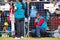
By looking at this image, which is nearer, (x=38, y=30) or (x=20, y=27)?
(x=38, y=30)

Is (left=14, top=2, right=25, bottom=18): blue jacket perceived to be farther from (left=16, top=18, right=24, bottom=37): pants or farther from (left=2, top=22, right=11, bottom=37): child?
(left=2, top=22, right=11, bottom=37): child

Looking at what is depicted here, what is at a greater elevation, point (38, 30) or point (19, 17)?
point (19, 17)

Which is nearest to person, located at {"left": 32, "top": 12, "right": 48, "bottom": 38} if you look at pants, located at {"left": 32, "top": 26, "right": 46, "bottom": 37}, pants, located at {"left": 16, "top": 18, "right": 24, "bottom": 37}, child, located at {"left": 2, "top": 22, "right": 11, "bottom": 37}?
pants, located at {"left": 32, "top": 26, "right": 46, "bottom": 37}

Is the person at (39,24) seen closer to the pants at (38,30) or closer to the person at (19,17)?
the pants at (38,30)

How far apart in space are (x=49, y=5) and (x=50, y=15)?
48 centimetres

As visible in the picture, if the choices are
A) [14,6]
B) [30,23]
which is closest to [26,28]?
[30,23]

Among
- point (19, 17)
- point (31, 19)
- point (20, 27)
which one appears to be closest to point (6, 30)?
point (20, 27)

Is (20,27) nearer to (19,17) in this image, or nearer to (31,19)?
(19,17)

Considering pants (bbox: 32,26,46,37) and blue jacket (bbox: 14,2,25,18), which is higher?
blue jacket (bbox: 14,2,25,18)

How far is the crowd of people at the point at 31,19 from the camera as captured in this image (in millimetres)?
14289

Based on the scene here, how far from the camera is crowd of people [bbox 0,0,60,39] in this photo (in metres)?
14.3

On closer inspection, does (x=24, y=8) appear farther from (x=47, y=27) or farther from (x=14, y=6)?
(x=47, y=27)

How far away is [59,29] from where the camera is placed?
14430 mm

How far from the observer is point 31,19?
47.6 ft
